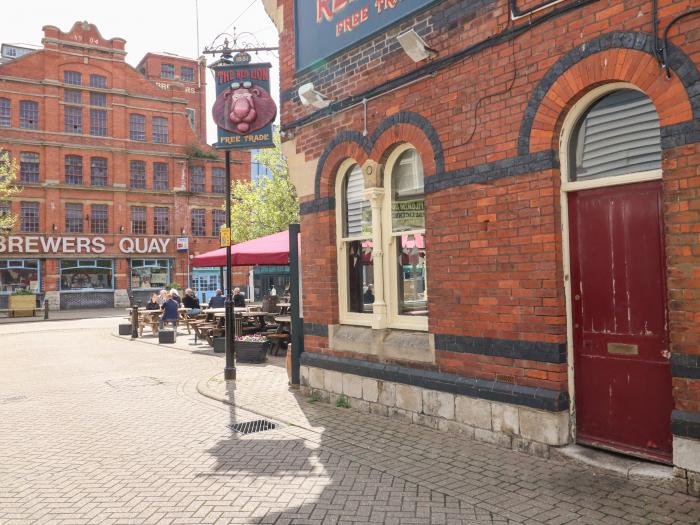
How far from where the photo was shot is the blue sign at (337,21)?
21.9ft

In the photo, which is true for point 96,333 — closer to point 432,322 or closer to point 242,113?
point 242,113

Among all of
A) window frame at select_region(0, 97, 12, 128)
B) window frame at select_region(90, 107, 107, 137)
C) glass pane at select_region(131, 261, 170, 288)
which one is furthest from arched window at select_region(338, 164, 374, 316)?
window frame at select_region(90, 107, 107, 137)

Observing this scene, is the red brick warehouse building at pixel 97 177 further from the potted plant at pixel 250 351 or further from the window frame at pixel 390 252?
the window frame at pixel 390 252

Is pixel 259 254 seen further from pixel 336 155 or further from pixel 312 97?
pixel 312 97

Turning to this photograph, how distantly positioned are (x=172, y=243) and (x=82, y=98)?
436 inches

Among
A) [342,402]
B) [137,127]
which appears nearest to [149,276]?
[137,127]

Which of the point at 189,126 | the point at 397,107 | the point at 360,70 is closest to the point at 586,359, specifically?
the point at 397,107

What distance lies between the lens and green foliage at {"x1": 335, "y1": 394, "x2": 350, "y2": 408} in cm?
738

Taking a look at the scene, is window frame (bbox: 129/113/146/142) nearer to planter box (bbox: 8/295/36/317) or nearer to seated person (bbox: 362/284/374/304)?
planter box (bbox: 8/295/36/317)

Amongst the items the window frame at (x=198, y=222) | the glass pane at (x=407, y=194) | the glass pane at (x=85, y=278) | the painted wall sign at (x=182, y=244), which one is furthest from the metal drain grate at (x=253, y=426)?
the window frame at (x=198, y=222)

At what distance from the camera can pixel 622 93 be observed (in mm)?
4719

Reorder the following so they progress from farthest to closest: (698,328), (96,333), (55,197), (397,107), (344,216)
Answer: (55,197)
(96,333)
(344,216)
(397,107)
(698,328)

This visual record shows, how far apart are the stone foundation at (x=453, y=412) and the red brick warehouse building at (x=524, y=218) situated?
0.06 ft

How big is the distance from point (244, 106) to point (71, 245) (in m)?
30.4
